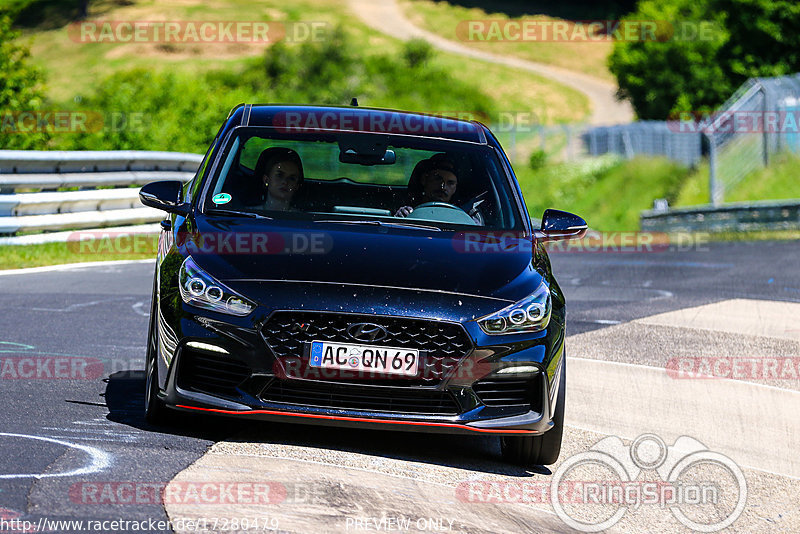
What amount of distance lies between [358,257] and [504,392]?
0.90 meters

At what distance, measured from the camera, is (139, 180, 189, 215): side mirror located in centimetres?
650

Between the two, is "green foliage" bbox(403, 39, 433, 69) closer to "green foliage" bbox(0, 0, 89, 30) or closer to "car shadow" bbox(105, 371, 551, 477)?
"green foliage" bbox(0, 0, 89, 30)

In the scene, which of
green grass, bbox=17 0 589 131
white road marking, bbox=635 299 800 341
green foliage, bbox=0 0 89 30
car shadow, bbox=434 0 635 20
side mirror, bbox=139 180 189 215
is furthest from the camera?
car shadow, bbox=434 0 635 20

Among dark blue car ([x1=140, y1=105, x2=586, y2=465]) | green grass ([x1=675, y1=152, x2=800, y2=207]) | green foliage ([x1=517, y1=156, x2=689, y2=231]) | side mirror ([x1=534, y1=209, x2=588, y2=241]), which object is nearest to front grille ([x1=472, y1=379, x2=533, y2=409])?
dark blue car ([x1=140, y1=105, x2=586, y2=465])

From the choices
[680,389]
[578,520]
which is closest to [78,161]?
[680,389]

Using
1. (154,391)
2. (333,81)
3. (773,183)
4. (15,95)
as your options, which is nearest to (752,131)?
(773,183)

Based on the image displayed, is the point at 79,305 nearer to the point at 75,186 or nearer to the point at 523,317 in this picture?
the point at 523,317

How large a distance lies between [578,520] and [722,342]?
14.4ft

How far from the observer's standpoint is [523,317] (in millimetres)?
5711

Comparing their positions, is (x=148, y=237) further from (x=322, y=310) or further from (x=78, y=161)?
(x=322, y=310)

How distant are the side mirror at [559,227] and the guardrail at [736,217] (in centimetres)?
1827

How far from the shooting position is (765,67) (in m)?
60.2

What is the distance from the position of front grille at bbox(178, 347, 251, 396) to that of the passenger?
1.20 metres

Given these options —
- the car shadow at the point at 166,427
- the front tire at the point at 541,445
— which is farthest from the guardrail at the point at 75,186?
the front tire at the point at 541,445
